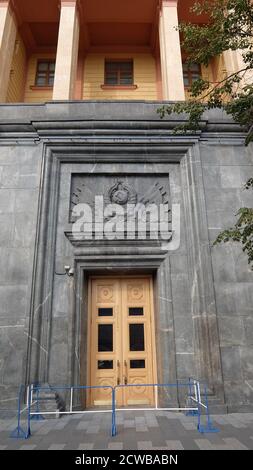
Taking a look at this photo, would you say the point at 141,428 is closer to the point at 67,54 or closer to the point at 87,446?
the point at 87,446

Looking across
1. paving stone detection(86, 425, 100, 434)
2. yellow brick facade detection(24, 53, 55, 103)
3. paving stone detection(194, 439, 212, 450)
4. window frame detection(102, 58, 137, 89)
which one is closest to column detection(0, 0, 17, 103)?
yellow brick facade detection(24, 53, 55, 103)

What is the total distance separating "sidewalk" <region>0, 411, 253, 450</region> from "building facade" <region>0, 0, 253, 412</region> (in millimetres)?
744

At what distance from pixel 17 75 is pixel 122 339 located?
1044cm

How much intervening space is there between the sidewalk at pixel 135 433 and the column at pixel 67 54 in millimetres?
8448

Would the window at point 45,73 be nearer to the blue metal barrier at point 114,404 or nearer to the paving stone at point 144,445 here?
the blue metal barrier at point 114,404

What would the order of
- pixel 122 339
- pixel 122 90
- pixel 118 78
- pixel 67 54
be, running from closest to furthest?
pixel 122 339 < pixel 67 54 < pixel 122 90 < pixel 118 78

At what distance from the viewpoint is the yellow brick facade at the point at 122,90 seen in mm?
11836

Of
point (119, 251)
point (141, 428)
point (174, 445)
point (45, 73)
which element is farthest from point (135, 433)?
point (45, 73)

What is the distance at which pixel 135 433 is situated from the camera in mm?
5242

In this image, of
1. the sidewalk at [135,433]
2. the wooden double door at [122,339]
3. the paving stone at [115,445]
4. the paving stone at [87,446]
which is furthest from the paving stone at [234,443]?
the wooden double door at [122,339]

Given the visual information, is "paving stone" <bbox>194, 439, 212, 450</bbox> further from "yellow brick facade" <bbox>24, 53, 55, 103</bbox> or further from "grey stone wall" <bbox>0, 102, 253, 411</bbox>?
"yellow brick facade" <bbox>24, 53, 55, 103</bbox>

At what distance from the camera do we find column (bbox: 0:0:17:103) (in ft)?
31.8

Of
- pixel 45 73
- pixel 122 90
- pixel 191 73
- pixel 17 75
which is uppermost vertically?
pixel 45 73
